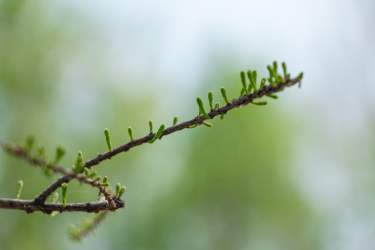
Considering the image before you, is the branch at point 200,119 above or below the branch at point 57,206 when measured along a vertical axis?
above

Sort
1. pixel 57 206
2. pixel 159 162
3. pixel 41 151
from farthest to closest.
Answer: pixel 159 162, pixel 57 206, pixel 41 151

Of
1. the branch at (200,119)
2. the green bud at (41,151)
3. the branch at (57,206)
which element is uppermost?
the branch at (200,119)

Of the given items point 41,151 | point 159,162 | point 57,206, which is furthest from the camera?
point 159,162

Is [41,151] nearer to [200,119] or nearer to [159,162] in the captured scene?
[200,119]

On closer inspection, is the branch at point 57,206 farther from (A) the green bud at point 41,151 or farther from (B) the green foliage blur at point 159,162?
(B) the green foliage blur at point 159,162

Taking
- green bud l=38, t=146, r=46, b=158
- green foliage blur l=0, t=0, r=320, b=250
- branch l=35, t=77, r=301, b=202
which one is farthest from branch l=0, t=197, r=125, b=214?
green foliage blur l=0, t=0, r=320, b=250

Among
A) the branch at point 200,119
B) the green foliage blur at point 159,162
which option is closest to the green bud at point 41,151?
the branch at point 200,119

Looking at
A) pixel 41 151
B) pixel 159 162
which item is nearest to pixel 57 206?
pixel 41 151

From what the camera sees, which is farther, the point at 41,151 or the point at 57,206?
the point at 57,206
